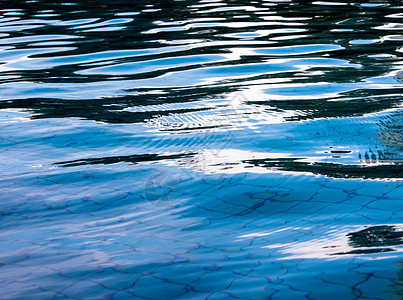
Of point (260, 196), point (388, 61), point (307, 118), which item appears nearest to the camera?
point (260, 196)

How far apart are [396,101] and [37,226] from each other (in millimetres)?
2608

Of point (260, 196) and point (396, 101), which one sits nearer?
point (260, 196)

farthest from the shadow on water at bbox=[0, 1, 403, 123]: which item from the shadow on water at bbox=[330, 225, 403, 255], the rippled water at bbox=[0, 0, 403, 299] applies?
the shadow on water at bbox=[330, 225, 403, 255]

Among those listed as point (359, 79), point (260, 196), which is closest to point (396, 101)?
point (359, 79)

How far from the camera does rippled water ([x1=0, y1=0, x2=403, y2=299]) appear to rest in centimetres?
186

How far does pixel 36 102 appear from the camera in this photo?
4.29m

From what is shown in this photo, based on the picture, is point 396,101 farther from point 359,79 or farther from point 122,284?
point 122,284

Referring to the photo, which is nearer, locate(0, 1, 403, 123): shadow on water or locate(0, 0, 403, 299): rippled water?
A: locate(0, 0, 403, 299): rippled water

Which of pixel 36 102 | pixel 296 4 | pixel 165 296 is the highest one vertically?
pixel 296 4

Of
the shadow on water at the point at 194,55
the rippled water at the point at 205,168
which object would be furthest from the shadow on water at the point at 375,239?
the shadow on water at the point at 194,55

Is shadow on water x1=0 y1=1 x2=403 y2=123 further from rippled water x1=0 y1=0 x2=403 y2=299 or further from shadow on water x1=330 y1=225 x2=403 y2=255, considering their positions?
shadow on water x1=330 y1=225 x2=403 y2=255

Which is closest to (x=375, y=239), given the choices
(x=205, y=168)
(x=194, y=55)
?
(x=205, y=168)

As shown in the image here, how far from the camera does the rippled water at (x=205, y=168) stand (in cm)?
186

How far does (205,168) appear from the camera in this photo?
2.88m
